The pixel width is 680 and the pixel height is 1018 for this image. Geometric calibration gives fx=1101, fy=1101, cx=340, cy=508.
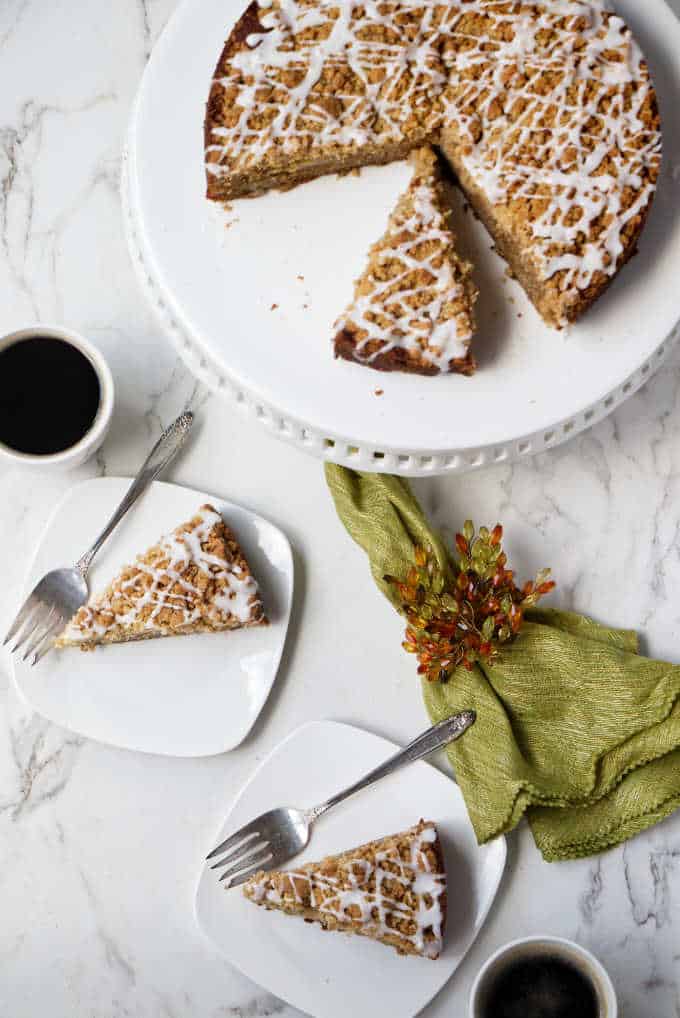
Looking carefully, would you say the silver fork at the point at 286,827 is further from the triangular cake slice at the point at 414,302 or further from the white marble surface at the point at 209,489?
the triangular cake slice at the point at 414,302

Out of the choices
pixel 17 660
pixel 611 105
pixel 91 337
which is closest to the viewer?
pixel 611 105

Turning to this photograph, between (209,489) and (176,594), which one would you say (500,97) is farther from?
(176,594)

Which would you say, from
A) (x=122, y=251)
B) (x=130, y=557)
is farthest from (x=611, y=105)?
(x=130, y=557)

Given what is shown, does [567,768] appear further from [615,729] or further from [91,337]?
[91,337]

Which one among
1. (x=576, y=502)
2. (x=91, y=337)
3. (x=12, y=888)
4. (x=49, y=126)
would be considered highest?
(x=49, y=126)

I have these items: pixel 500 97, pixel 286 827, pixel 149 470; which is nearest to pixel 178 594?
pixel 149 470

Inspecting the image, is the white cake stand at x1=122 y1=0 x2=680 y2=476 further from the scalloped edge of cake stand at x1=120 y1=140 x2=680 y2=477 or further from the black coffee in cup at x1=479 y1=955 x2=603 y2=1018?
the black coffee in cup at x1=479 y1=955 x2=603 y2=1018
